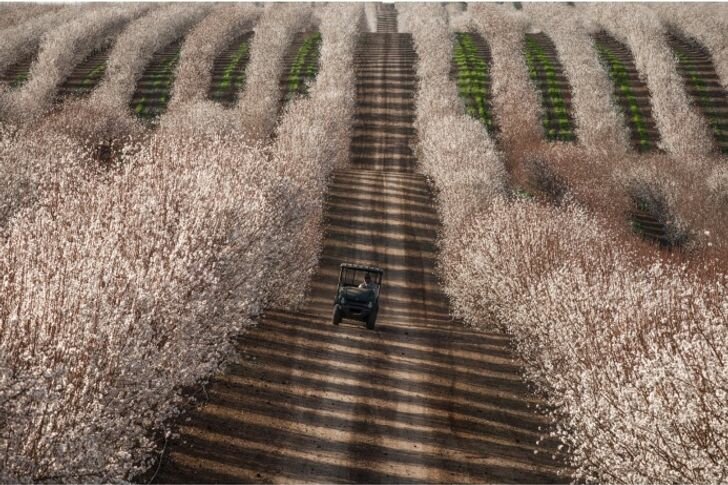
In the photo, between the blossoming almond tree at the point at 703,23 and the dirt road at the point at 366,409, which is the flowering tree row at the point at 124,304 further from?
the blossoming almond tree at the point at 703,23

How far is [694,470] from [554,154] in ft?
166

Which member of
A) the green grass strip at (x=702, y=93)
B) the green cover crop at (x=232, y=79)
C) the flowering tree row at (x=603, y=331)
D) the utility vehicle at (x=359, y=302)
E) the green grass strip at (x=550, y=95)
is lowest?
the green grass strip at (x=702, y=93)

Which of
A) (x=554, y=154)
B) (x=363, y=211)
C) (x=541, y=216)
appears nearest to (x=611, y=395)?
(x=541, y=216)

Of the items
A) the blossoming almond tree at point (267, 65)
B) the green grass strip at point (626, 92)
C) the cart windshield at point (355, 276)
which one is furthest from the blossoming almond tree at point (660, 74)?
the cart windshield at point (355, 276)

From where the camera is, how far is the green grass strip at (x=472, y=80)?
266 feet

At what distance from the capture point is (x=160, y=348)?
60.6 ft

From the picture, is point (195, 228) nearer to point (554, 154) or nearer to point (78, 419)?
point (78, 419)

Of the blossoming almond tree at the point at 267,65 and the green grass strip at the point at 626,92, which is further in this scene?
the green grass strip at the point at 626,92

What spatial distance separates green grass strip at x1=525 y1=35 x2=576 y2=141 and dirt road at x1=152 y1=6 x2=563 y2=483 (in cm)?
4586

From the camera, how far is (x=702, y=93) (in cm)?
8812

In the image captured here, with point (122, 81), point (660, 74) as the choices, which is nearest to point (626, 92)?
point (660, 74)

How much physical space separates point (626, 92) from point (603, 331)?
75880 mm

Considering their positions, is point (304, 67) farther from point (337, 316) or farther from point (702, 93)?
point (337, 316)

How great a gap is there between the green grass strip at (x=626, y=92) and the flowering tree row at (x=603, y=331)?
3903 cm
